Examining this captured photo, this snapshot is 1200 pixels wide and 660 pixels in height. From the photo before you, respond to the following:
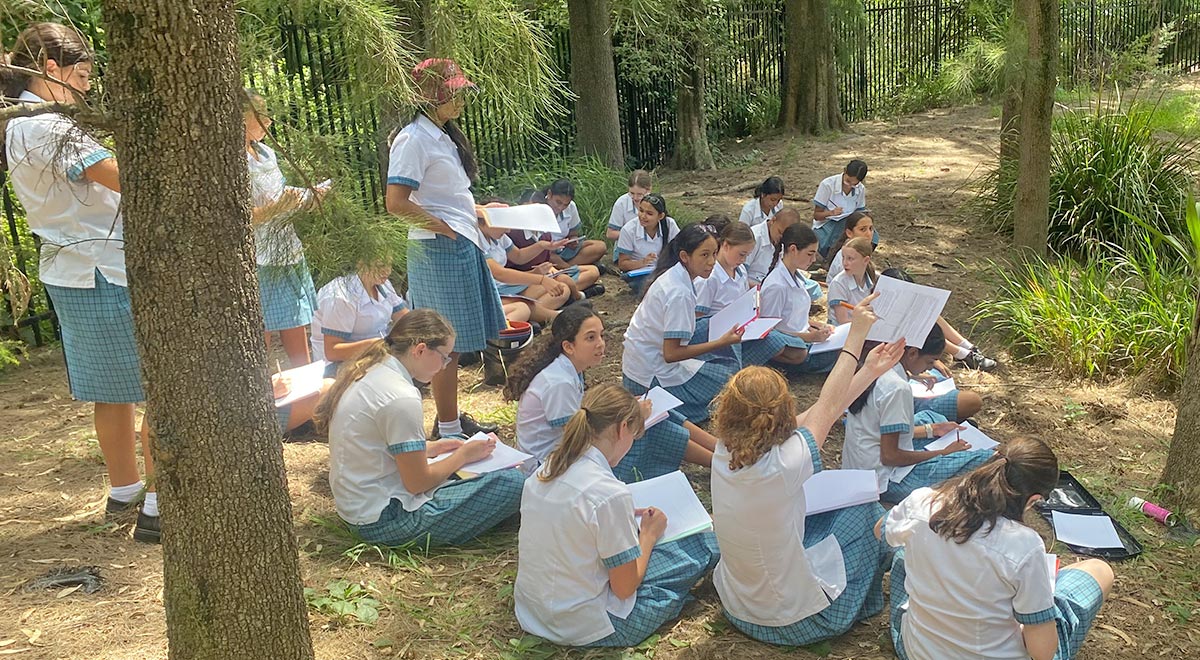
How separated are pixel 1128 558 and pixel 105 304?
3754mm

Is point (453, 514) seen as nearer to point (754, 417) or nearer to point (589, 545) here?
point (589, 545)

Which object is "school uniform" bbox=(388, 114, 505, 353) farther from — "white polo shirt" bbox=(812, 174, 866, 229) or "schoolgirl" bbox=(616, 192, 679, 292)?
"white polo shirt" bbox=(812, 174, 866, 229)

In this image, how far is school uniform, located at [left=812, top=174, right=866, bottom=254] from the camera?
778cm

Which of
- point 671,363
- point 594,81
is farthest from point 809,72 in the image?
point 671,363

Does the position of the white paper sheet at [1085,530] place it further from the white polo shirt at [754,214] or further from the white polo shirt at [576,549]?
the white polo shirt at [754,214]

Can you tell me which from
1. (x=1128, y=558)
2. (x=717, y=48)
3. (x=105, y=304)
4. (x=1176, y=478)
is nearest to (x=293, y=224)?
(x=105, y=304)

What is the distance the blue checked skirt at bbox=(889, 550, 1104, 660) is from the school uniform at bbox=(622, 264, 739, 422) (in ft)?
5.99

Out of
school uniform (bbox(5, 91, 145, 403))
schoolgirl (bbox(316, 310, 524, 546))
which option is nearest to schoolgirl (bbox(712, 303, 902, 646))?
schoolgirl (bbox(316, 310, 524, 546))

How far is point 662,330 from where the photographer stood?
16.2 feet

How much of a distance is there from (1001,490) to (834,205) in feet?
17.1

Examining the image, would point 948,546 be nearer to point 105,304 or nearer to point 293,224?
point 293,224

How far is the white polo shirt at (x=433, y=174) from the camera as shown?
443cm

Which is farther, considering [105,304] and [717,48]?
[717,48]

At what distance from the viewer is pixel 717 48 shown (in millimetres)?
12656
